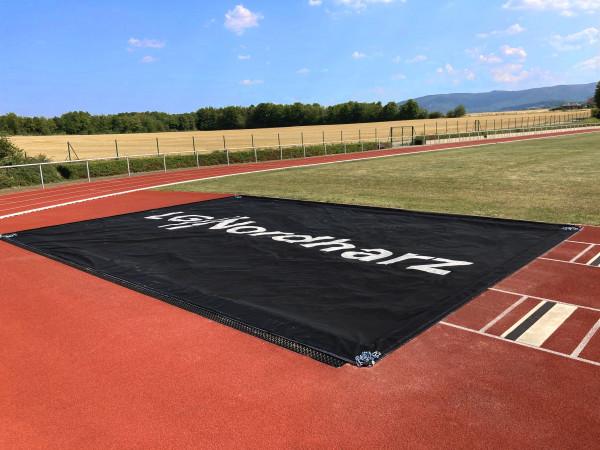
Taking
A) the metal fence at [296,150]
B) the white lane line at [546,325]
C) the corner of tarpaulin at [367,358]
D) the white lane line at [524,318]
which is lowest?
the white lane line at [546,325]

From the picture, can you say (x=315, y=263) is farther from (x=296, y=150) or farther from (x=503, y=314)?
(x=296, y=150)

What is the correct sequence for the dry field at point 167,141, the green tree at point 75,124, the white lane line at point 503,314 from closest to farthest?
the white lane line at point 503,314 < the dry field at point 167,141 < the green tree at point 75,124

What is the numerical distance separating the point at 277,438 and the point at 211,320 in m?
2.01

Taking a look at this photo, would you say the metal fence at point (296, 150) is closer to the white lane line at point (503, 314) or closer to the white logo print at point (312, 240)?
the white logo print at point (312, 240)

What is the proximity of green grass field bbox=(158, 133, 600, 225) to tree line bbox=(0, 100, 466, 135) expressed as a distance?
64.6 m

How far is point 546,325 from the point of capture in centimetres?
420

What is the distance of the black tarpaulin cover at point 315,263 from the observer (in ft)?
14.5

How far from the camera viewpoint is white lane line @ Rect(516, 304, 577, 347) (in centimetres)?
395

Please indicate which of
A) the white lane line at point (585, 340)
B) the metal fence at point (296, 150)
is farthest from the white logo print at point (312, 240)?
the metal fence at point (296, 150)

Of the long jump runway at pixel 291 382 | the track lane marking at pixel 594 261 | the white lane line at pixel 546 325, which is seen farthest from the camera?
the track lane marking at pixel 594 261

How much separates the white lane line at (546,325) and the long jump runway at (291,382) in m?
0.01

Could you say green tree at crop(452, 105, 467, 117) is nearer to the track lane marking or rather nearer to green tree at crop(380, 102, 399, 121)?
green tree at crop(380, 102, 399, 121)

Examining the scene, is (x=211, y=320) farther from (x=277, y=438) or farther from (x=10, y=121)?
(x=10, y=121)

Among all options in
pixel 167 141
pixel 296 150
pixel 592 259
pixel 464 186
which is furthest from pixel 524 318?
pixel 167 141
